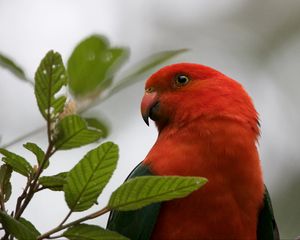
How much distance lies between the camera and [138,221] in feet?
13.2

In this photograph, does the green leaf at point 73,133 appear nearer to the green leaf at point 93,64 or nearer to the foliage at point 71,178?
the foliage at point 71,178

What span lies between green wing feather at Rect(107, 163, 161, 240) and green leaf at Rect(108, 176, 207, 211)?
1.44m

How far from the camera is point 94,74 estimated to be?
3176 millimetres

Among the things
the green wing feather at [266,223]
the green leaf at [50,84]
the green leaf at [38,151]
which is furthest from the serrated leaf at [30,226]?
the green wing feather at [266,223]

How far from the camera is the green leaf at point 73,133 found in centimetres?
249

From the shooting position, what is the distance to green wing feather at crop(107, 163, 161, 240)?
3.96 metres

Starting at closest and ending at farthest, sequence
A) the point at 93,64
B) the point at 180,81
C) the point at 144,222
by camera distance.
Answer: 1. the point at 93,64
2. the point at 144,222
3. the point at 180,81

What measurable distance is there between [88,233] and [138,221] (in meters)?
1.55

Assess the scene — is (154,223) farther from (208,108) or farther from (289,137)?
(289,137)

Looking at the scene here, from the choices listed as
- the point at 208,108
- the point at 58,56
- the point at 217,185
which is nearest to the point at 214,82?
the point at 208,108

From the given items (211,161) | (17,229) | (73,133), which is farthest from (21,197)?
(211,161)

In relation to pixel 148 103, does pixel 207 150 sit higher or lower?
lower

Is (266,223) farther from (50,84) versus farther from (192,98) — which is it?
(50,84)

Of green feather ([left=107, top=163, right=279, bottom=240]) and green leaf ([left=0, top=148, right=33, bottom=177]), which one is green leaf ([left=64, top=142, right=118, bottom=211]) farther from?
green feather ([left=107, top=163, right=279, bottom=240])
